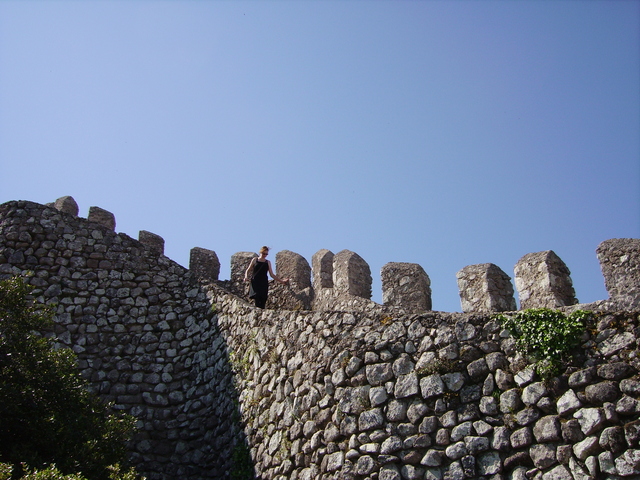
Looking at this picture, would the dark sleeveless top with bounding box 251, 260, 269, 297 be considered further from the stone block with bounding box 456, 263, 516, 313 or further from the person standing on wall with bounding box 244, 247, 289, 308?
the stone block with bounding box 456, 263, 516, 313

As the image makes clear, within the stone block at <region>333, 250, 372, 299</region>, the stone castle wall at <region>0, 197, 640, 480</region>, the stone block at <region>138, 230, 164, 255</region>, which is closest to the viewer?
the stone castle wall at <region>0, 197, 640, 480</region>

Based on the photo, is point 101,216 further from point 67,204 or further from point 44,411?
point 44,411

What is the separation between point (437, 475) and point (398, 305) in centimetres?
405

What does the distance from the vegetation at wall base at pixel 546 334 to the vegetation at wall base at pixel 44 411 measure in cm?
488

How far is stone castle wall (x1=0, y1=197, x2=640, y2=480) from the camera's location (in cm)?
760

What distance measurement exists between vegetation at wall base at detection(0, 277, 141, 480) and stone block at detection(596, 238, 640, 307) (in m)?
6.64

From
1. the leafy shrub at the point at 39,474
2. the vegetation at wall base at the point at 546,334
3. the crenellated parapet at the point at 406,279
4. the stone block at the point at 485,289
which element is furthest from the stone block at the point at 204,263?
the vegetation at wall base at the point at 546,334

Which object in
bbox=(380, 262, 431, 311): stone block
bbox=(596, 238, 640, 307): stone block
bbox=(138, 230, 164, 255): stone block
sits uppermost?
bbox=(138, 230, 164, 255): stone block

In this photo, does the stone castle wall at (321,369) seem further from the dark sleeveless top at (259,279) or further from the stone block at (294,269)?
the dark sleeveless top at (259,279)

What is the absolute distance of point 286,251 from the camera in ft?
48.3

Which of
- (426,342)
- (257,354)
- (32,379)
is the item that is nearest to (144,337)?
(257,354)

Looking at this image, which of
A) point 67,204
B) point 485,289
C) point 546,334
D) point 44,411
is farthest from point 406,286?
point 67,204

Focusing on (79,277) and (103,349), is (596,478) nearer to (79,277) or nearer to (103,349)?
(103,349)

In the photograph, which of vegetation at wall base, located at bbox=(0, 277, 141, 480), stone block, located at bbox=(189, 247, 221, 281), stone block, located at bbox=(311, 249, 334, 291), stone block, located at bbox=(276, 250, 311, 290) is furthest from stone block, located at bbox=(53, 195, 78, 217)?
vegetation at wall base, located at bbox=(0, 277, 141, 480)
